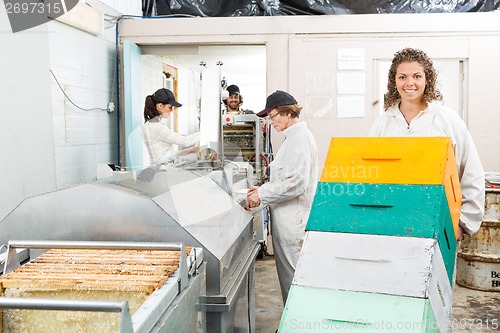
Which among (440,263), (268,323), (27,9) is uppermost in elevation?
(27,9)

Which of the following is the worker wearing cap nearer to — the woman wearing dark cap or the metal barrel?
the woman wearing dark cap

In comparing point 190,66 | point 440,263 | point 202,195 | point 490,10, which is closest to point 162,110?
point 202,195

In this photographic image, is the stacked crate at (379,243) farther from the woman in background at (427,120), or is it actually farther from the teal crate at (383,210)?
the woman in background at (427,120)

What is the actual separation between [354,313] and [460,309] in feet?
7.60

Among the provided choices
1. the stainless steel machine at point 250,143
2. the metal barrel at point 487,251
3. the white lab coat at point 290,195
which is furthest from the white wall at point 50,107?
the metal barrel at point 487,251

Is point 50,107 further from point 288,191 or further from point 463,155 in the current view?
point 463,155

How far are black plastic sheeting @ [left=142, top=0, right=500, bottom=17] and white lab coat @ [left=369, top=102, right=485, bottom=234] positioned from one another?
2668 mm

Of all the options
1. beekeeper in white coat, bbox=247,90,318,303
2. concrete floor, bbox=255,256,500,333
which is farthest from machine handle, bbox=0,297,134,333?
concrete floor, bbox=255,256,500,333

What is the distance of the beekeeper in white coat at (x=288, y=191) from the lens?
271cm

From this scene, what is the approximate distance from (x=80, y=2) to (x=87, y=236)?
2.61 meters

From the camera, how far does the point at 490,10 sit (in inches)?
171

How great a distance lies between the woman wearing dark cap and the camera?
3.35 m

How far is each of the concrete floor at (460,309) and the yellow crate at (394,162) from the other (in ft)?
5.22

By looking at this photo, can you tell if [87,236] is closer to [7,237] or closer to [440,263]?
[7,237]
